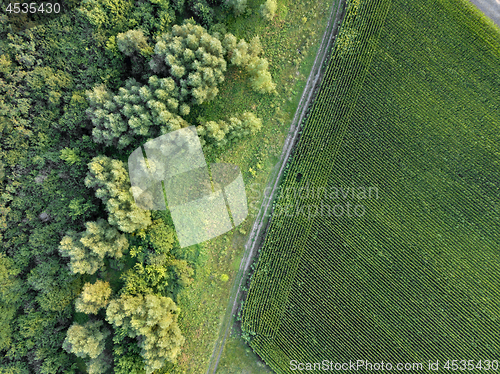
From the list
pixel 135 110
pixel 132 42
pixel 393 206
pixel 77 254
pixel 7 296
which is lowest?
pixel 7 296

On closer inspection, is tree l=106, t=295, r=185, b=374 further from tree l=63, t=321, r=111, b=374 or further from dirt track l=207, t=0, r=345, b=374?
dirt track l=207, t=0, r=345, b=374

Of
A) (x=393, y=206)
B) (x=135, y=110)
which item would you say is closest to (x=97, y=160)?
(x=135, y=110)

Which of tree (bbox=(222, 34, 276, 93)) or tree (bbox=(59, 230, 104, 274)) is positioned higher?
tree (bbox=(222, 34, 276, 93))

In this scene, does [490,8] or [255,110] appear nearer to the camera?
[490,8]

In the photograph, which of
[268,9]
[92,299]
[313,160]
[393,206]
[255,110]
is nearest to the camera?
[92,299]

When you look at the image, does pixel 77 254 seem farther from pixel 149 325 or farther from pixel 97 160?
pixel 149 325

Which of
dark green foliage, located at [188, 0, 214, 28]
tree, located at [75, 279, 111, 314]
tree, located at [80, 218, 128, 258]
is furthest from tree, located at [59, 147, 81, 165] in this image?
dark green foliage, located at [188, 0, 214, 28]
